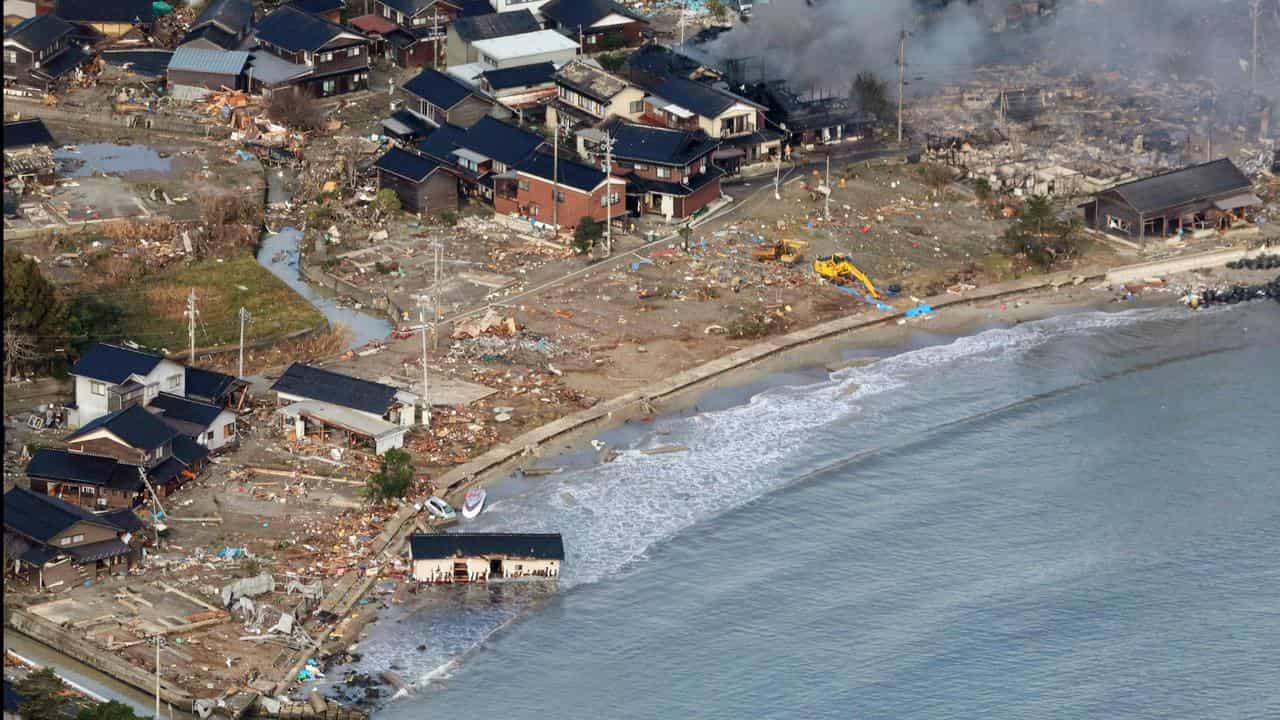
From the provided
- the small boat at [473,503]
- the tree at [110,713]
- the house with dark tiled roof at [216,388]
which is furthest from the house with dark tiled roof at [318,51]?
the tree at [110,713]

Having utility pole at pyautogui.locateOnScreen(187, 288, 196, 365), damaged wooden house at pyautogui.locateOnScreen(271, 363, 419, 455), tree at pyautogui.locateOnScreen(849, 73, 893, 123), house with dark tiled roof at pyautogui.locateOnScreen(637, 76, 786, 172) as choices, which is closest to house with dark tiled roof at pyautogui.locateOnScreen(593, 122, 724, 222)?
house with dark tiled roof at pyautogui.locateOnScreen(637, 76, 786, 172)

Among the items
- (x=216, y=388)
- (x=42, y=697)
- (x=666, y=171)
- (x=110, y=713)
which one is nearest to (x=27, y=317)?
(x=216, y=388)

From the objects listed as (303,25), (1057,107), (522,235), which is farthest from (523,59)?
(1057,107)

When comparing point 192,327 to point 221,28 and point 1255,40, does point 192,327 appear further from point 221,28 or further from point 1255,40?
point 1255,40

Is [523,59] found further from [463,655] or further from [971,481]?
[463,655]

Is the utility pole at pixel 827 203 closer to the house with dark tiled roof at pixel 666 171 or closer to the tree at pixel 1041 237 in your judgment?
the house with dark tiled roof at pixel 666 171

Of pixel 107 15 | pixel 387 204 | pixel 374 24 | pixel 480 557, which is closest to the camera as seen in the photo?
pixel 480 557

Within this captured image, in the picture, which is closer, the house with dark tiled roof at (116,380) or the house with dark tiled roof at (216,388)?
the house with dark tiled roof at (116,380)
